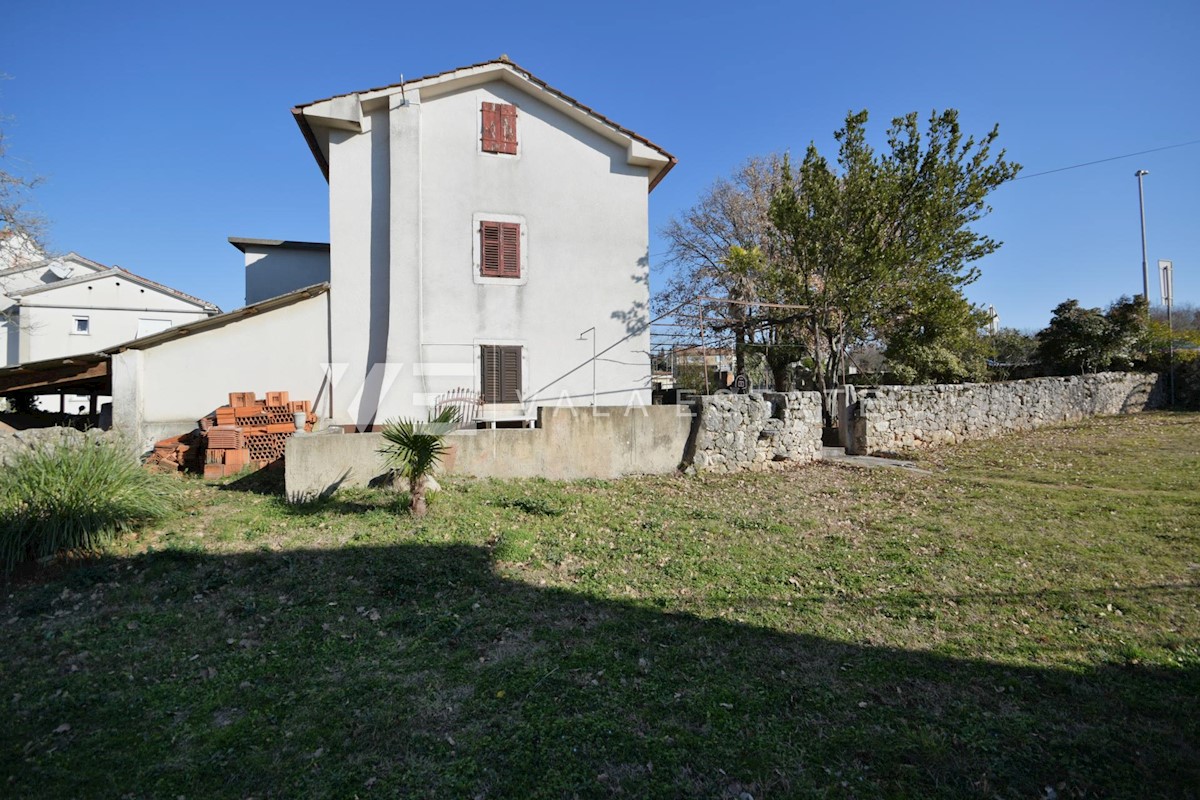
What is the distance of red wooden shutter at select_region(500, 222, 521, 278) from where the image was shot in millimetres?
12508

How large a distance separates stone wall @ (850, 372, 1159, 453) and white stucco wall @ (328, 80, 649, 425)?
6.34 metres

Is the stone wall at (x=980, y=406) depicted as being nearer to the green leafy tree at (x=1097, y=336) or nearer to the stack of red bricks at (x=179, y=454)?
the green leafy tree at (x=1097, y=336)

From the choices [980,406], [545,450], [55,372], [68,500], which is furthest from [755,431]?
[55,372]

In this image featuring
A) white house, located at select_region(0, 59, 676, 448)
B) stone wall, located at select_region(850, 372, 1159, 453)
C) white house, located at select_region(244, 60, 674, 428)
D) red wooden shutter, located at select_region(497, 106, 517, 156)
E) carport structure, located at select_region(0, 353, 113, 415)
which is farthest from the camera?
stone wall, located at select_region(850, 372, 1159, 453)

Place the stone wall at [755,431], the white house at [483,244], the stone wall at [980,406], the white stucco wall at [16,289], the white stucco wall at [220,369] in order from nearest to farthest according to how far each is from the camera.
Answer: 1. the white stucco wall at [220,369]
2. the stone wall at [755,431]
3. the white house at [483,244]
4. the stone wall at [980,406]
5. the white stucco wall at [16,289]

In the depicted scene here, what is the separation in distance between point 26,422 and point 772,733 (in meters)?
17.0

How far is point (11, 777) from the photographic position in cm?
284

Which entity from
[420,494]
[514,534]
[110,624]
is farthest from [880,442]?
[110,624]

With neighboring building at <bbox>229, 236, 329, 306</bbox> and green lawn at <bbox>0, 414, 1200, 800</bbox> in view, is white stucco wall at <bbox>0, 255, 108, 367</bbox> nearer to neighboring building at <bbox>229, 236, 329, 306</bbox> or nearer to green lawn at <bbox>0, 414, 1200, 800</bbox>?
neighboring building at <bbox>229, 236, 329, 306</bbox>

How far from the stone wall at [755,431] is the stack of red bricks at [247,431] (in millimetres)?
8222

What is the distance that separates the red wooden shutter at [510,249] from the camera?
1251 centimetres

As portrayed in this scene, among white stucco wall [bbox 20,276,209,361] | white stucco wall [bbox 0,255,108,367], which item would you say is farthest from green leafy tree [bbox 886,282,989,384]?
white stucco wall [bbox 0,255,108,367]

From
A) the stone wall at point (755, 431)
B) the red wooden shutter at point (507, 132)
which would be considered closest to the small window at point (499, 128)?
the red wooden shutter at point (507, 132)

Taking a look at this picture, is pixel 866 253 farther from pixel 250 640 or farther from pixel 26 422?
pixel 26 422
